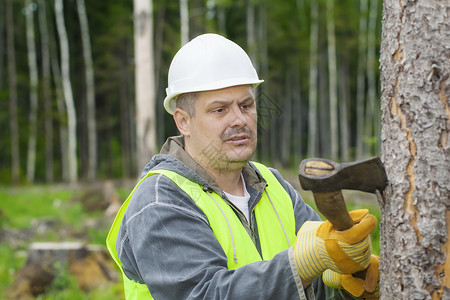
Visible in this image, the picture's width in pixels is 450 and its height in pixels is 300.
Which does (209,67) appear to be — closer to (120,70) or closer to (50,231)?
(50,231)

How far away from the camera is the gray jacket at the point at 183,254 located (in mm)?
1711

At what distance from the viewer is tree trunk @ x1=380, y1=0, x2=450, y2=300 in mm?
1550

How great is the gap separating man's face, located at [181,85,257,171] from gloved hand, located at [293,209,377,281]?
0.59 metres

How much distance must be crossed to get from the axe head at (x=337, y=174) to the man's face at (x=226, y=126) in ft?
2.00

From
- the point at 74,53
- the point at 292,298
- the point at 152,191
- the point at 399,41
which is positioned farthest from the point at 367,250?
the point at 74,53

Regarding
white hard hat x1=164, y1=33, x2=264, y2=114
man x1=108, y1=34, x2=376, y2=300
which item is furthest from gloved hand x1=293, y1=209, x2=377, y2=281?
white hard hat x1=164, y1=33, x2=264, y2=114

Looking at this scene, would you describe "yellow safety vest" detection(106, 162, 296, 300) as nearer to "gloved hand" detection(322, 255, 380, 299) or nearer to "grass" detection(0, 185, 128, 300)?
"gloved hand" detection(322, 255, 380, 299)

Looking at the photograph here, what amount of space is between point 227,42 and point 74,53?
21.8 meters

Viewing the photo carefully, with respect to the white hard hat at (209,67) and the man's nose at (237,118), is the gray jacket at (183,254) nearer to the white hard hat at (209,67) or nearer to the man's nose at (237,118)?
the man's nose at (237,118)

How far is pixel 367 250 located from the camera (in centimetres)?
175

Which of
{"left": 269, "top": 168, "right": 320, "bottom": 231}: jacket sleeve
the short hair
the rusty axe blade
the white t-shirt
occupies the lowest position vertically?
{"left": 269, "top": 168, "right": 320, "bottom": 231}: jacket sleeve

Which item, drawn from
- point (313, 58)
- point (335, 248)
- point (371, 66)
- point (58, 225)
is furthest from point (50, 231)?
point (371, 66)

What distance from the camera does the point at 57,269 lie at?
5.30 m

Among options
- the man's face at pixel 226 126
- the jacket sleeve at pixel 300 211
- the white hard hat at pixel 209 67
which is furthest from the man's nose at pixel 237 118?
the jacket sleeve at pixel 300 211
